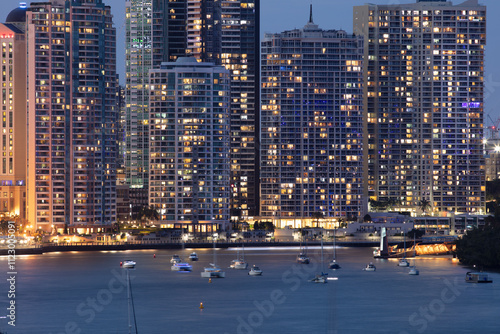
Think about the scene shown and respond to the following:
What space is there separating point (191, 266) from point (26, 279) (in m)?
30.4

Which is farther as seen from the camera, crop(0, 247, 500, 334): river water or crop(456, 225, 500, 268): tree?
crop(456, 225, 500, 268): tree

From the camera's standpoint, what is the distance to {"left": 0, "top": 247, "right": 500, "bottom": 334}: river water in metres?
135

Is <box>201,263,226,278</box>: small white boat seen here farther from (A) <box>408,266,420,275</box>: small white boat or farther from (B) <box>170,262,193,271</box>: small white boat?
(A) <box>408,266,420,275</box>: small white boat

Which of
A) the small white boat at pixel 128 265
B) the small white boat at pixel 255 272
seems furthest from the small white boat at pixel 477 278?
the small white boat at pixel 128 265

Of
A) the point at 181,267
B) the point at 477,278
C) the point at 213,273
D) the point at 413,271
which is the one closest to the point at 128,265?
the point at 181,267

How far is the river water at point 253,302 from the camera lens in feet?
443

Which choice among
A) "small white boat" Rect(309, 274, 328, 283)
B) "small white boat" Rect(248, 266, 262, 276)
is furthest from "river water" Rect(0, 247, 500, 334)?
"small white boat" Rect(309, 274, 328, 283)

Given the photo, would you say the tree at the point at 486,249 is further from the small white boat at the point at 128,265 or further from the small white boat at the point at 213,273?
the small white boat at the point at 128,265

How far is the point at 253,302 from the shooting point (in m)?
154

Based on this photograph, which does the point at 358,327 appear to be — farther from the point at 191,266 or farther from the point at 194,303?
the point at 191,266

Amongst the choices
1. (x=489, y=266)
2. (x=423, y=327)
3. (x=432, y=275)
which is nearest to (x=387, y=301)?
(x=423, y=327)

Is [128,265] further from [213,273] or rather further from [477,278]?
[477,278]

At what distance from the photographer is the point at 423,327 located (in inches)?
5305

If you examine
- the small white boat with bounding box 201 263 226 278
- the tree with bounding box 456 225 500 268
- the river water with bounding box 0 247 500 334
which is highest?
the tree with bounding box 456 225 500 268
